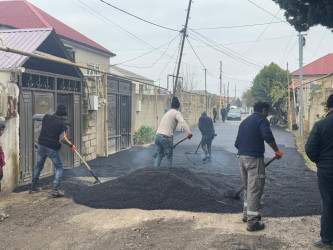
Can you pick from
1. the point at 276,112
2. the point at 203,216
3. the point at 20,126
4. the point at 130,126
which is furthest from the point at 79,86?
the point at 276,112

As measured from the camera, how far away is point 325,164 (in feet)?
14.0

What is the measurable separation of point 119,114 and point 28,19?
12906 millimetres

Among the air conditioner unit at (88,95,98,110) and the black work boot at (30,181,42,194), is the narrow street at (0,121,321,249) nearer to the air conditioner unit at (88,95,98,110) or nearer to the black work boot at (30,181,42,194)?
the black work boot at (30,181,42,194)

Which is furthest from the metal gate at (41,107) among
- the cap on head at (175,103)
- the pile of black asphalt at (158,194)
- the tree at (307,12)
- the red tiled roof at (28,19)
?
the red tiled roof at (28,19)

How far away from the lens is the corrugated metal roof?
754 centimetres

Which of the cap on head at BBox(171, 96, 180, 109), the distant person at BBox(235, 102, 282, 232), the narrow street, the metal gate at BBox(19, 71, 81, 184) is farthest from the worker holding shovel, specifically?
the distant person at BBox(235, 102, 282, 232)

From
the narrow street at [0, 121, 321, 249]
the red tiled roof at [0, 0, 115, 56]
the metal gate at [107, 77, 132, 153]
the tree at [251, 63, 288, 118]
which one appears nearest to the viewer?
the narrow street at [0, 121, 321, 249]

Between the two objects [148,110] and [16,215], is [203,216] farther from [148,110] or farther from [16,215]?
[148,110]

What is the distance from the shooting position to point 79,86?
10.7 metres

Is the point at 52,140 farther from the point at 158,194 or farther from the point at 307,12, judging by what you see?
the point at 307,12

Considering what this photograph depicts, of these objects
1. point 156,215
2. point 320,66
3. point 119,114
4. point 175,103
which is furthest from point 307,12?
point 320,66

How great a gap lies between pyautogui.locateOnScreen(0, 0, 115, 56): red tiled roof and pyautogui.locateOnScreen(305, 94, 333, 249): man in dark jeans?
67.8 ft

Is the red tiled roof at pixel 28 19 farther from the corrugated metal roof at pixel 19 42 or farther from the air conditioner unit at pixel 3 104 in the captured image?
the air conditioner unit at pixel 3 104

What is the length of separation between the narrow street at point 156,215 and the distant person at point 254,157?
28 cm
